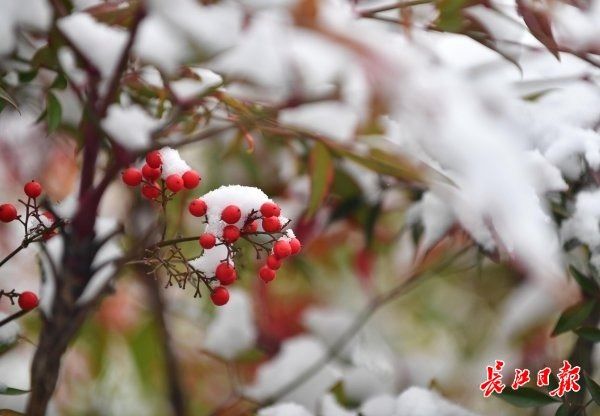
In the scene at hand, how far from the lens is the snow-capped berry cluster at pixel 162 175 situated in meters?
0.42

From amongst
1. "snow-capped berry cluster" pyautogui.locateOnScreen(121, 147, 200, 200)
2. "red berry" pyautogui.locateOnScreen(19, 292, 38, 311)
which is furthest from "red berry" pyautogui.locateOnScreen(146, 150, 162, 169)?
"red berry" pyautogui.locateOnScreen(19, 292, 38, 311)

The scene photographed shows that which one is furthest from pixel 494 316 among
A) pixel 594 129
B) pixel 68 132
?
pixel 68 132

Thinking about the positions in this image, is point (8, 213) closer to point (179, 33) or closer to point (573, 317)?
point (179, 33)

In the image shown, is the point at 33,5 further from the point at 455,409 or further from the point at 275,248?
the point at 455,409

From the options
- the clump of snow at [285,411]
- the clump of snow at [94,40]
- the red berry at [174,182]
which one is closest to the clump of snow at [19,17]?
the clump of snow at [94,40]

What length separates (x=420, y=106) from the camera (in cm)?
41

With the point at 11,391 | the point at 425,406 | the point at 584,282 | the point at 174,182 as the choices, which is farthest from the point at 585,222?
the point at 11,391

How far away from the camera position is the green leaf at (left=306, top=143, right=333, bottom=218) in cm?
53

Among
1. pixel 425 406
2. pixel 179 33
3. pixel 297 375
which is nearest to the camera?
pixel 179 33

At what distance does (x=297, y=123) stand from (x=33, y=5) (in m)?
0.22

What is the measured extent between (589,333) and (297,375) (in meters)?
0.29

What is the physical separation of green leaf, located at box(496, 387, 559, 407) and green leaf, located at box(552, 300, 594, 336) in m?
0.05

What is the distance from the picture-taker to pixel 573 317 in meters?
0.50

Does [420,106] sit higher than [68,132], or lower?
higher
